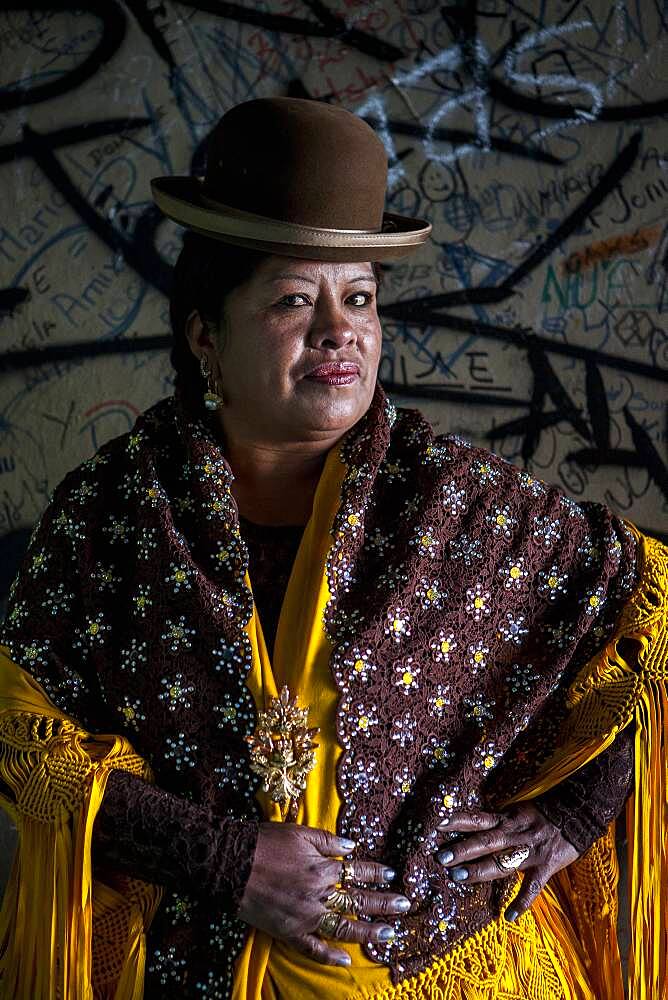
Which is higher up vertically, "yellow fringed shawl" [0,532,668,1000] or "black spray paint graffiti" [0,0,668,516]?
"black spray paint graffiti" [0,0,668,516]

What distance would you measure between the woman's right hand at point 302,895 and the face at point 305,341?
755mm

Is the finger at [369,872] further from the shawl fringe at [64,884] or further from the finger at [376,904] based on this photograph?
the shawl fringe at [64,884]

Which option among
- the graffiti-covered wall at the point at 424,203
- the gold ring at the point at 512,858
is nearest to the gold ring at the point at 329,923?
the gold ring at the point at 512,858

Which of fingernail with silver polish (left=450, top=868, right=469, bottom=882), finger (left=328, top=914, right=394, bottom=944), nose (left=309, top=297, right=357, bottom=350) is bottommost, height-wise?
finger (left=328, top=914, right=394, bottom=944)

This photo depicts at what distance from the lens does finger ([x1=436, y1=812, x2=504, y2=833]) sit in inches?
83.7

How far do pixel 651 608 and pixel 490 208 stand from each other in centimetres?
160

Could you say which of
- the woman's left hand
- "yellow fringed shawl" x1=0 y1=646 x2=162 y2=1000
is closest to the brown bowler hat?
"yellow fringed shawl" x1=0 y1=646 x2=162 y2=1000

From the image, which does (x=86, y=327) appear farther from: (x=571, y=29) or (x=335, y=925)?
(x=335, y=925)

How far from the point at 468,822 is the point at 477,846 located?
0.15 ft

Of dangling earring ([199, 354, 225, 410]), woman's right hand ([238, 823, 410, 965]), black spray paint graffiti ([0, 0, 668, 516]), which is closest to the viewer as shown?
woman's right hand ([238, 823, 410, 965])

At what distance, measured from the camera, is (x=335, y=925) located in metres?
2.02

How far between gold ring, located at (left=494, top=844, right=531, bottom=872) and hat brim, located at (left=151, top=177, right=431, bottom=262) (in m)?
1.13

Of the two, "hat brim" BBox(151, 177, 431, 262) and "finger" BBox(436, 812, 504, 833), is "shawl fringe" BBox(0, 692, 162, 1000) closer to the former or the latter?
"finger" BBox(436, 812, 504, 833)

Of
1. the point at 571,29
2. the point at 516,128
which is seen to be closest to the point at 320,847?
the point at 516,128
